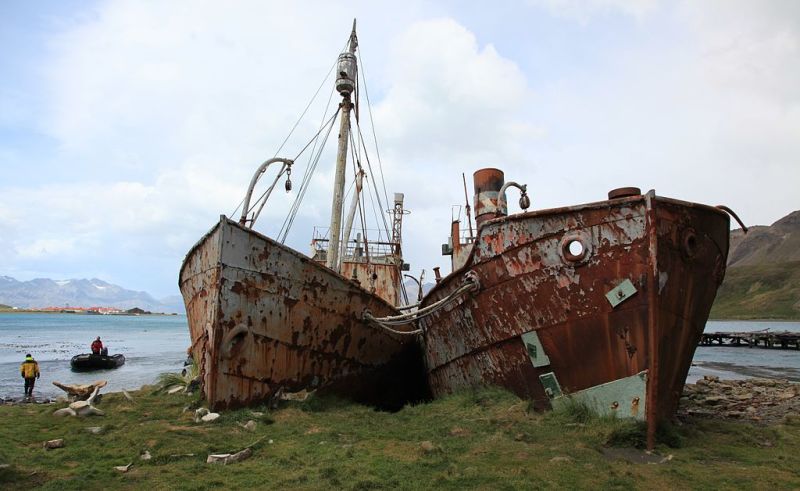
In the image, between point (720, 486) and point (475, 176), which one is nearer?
point (720, 486)

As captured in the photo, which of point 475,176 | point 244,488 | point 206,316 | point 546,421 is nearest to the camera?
point 244,488

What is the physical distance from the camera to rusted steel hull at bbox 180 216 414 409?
7.67 metres

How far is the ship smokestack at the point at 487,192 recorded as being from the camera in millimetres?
10109

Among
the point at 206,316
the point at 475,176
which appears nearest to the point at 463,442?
the point at 206,316

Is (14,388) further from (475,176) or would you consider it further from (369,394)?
(475,176)

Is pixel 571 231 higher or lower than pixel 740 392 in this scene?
higher

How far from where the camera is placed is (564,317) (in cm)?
685

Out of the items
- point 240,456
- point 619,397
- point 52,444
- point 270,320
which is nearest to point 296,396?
point 270,320

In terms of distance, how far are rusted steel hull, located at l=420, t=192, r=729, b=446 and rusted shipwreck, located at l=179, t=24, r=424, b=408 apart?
287cm

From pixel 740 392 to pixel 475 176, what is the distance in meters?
10.6

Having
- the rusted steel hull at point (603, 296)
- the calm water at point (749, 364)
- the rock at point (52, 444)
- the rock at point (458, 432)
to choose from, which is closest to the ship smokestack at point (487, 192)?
the rusted steel hull at point (603, 296)

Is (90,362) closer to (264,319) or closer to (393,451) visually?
(264,319)

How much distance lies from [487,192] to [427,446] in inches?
232

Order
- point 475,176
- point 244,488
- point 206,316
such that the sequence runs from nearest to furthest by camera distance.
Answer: point 244,488
point 206,316
point 475,176
